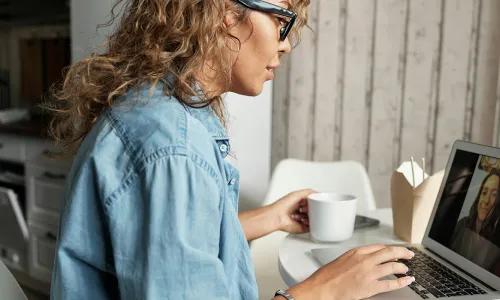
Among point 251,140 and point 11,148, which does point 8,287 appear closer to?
point 251,140

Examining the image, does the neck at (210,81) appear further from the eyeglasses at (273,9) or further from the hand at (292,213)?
the hand at (292,213)

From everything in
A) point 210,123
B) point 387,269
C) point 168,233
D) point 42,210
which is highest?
point 210,123

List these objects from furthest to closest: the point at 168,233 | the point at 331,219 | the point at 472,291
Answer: the point at 331,219 < the point at 472,291 < the point at 168,233

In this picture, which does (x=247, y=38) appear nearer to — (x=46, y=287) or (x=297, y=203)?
(x=297, y=203)

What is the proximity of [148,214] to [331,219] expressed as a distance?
0.62 m

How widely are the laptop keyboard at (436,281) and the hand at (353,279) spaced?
3.0 inches

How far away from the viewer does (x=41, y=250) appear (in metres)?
2.68

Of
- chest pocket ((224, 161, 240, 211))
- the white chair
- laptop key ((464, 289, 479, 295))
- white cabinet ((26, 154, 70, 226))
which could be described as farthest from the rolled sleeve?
white cabinet ((26, 154, 70, 226))

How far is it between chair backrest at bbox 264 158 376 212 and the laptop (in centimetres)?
79

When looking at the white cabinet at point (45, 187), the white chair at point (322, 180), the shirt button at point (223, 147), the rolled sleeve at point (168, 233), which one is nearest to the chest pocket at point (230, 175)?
the shirt button at point (223, 147)

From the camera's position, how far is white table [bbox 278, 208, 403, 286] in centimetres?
101

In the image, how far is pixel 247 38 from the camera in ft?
2.86

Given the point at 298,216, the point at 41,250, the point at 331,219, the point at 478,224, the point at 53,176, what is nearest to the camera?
the point at 478,224

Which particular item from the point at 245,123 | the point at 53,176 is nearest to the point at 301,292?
the point at 245,123
